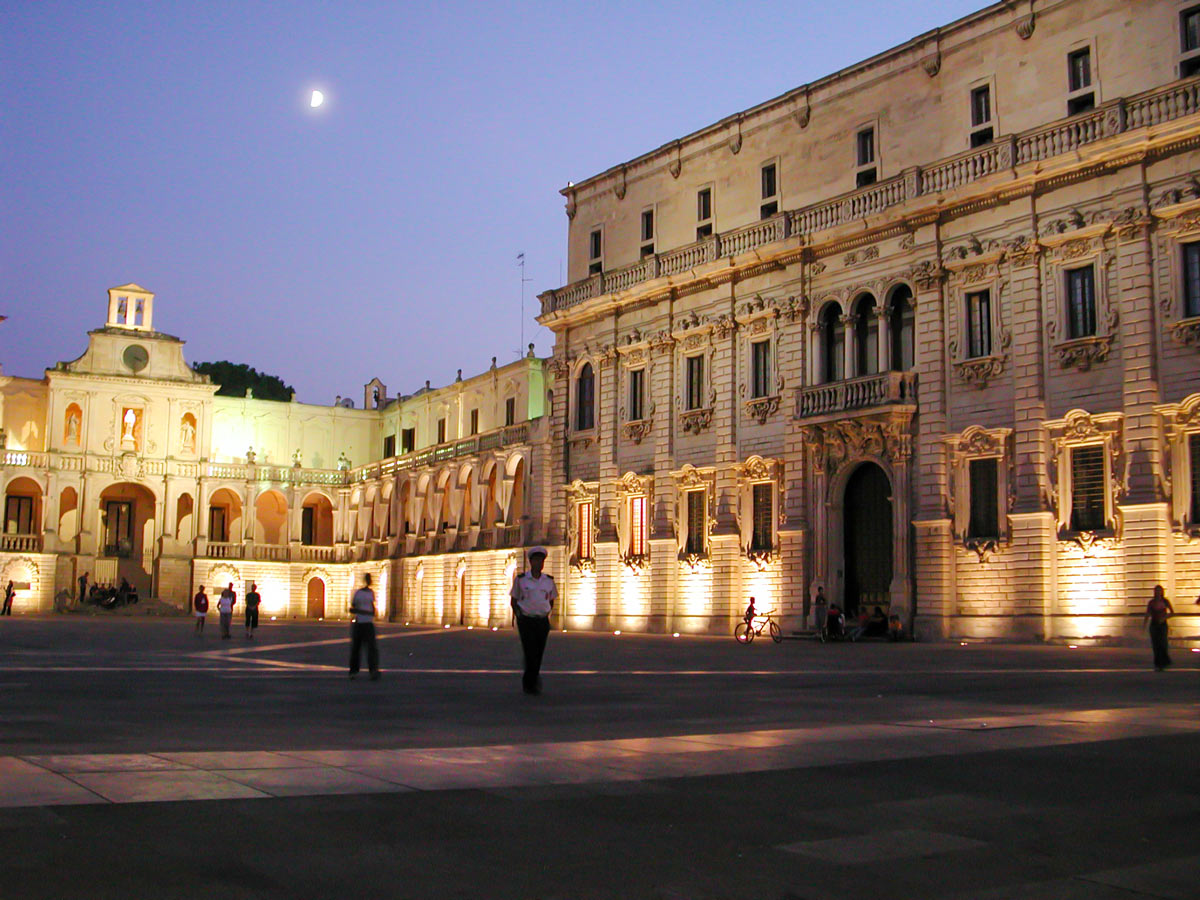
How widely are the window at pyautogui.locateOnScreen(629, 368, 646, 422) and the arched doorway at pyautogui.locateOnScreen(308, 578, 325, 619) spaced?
37.0 meters

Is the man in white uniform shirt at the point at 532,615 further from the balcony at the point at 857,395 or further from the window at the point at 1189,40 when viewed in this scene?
the window at the point at 1189,40

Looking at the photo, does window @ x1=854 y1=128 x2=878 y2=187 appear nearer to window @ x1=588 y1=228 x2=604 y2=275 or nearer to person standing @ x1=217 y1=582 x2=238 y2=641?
window @ x1=588 y1=228 x2=604 y2=275

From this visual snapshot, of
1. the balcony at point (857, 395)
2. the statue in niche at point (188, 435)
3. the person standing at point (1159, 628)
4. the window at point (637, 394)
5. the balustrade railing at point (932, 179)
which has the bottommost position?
the person standing at point (1159, 628)

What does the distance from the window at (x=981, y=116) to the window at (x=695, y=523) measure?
15528mm

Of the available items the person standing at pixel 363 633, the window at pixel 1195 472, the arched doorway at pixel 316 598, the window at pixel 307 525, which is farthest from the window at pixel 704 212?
the window at pixel 307 525

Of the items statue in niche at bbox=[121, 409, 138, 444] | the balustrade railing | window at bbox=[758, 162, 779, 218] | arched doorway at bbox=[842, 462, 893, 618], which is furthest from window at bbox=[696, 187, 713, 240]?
statue in niche at bbox=[121, 409, 138, 444]

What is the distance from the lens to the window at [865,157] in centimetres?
4178

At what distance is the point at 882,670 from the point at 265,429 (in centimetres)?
6468

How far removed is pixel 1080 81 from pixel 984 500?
12.2 metres

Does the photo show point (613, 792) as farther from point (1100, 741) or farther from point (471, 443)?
point (471, 443)

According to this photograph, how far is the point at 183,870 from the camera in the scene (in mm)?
5258

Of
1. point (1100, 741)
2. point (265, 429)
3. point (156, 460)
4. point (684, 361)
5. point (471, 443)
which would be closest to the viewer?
point (1100, 741)

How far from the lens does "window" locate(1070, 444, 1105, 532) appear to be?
32.7 m

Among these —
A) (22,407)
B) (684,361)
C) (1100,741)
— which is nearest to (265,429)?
(22,407)
